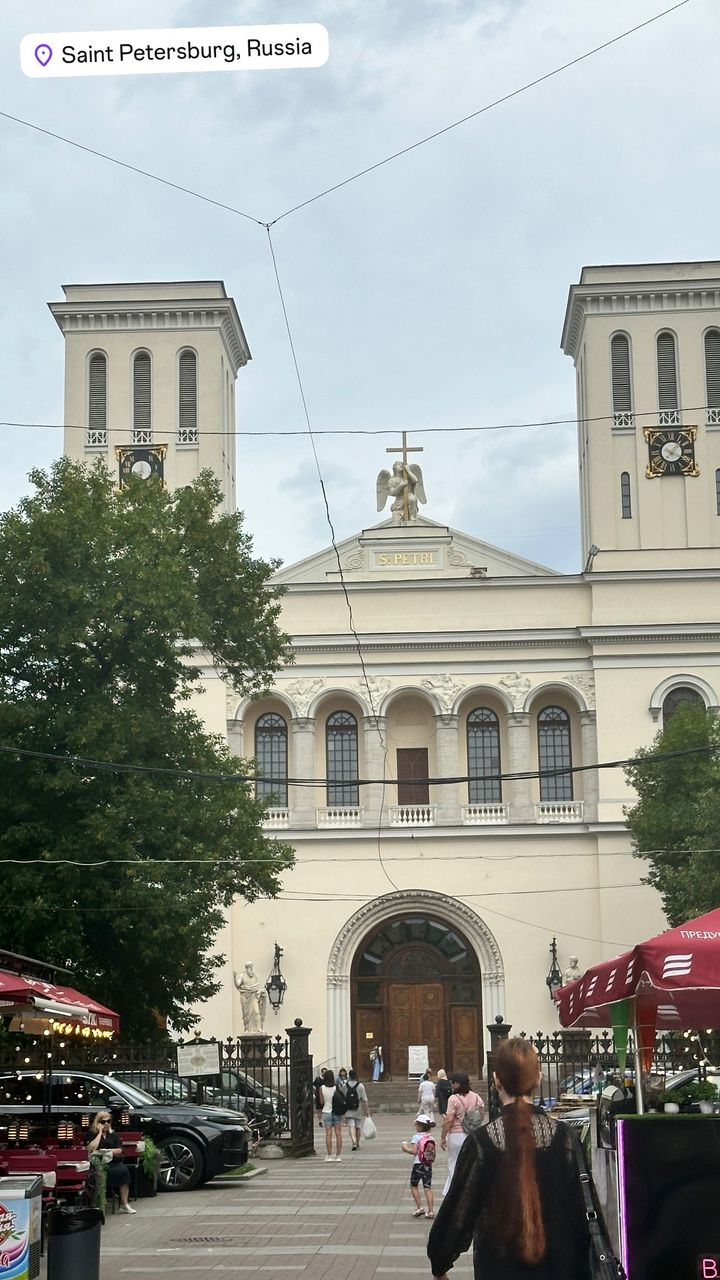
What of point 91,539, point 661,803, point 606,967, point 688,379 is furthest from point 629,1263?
point 688,379

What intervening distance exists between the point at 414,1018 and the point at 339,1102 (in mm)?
17086

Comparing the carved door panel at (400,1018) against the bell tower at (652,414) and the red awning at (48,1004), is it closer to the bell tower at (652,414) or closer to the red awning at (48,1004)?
the bell tower at (652,414)

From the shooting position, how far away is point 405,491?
4734 cm

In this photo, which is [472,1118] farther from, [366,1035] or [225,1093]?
[366,1035]

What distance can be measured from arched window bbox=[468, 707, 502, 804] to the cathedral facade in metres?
0.06

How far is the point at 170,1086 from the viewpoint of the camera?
26.0 meters

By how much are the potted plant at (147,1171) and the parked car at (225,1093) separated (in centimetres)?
340

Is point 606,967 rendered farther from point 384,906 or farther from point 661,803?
point 384,906

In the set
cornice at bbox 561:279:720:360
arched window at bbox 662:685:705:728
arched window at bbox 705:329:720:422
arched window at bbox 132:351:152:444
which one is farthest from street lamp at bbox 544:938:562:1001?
arched window at bbox 132:351:152:444

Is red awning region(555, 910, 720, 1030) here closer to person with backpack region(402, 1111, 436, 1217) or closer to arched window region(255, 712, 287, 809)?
person with backpack region(402, 1111, 436, 1217)

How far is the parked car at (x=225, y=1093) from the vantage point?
2553 cm

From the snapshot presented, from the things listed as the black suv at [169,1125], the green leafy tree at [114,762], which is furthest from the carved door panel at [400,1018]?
the black suv at [169,1125]

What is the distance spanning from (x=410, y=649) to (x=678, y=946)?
117 feet

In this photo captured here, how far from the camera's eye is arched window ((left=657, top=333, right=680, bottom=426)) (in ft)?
153
